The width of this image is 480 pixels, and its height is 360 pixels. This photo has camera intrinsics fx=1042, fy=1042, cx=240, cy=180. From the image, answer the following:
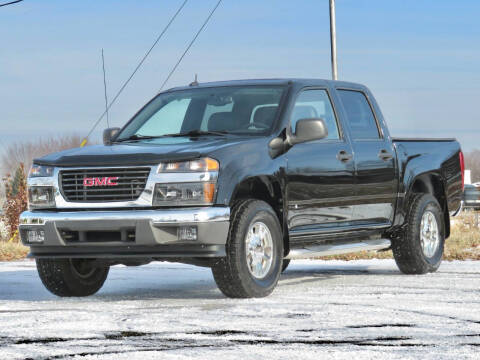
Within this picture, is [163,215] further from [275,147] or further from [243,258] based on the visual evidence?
[275,147]

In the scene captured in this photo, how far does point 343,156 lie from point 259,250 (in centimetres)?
168

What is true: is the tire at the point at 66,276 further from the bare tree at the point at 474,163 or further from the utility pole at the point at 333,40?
the bare tree at the point at 474,163

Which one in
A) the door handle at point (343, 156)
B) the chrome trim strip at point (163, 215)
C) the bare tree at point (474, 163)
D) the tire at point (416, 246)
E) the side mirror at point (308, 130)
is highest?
the side mirror at point (308, 130)

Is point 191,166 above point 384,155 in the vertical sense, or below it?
above

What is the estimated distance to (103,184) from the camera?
8875 mm

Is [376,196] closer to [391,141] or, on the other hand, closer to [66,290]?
[391,141]

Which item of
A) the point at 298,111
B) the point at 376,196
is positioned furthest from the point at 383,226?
the point at 298,111

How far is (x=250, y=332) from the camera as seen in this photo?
6.93 m

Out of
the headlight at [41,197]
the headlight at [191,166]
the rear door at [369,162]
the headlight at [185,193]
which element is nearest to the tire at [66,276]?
the headlight at [41,197]

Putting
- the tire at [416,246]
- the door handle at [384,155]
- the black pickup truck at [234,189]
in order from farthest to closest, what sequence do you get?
the tire at [416,246] → the door handle at [384,155] → the black pickup truck at [234,189]

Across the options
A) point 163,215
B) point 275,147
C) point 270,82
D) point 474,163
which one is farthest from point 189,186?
point 474,163

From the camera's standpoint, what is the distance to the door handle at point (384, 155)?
10984mm

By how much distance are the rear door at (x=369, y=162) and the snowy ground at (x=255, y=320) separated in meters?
0.75

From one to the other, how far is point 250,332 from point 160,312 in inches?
55.9
